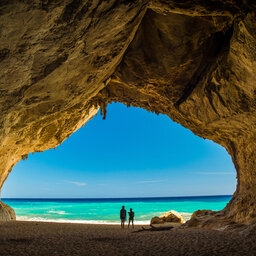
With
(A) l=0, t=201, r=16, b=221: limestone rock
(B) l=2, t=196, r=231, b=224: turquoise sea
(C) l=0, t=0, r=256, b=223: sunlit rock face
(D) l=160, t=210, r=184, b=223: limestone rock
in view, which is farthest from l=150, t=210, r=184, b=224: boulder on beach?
(A) l=0, t=201, r=16, b=221: limestone rock

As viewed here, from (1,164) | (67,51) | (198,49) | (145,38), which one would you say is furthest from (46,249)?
(1,164)

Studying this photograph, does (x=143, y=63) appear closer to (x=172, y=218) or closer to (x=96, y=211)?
(x=172, y=218)

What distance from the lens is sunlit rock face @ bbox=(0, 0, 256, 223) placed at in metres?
5.31

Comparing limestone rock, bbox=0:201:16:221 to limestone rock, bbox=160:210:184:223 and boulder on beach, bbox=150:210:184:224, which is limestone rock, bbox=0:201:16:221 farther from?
limestone rock, bbox=160:210:184:223

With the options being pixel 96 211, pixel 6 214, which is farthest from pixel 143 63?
pixel 96 211

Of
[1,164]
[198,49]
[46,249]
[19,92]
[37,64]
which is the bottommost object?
[46,249]

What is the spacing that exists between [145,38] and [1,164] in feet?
42.2

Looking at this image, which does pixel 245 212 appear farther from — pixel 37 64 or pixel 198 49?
pixel 37 64

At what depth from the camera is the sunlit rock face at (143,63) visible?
531 centimetres

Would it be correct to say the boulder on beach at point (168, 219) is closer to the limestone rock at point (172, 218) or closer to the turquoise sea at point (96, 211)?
the limestone rock at point (172, 218)

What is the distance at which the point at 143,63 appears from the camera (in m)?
9.69

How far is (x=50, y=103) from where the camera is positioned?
9.19m

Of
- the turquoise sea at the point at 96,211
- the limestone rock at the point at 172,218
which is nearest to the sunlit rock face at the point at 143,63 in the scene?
the limestone rock at the point at 172,218

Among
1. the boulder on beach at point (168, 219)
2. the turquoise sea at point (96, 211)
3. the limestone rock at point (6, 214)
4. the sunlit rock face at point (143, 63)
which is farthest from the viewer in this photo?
the turquoise sea at point (96, 211)
